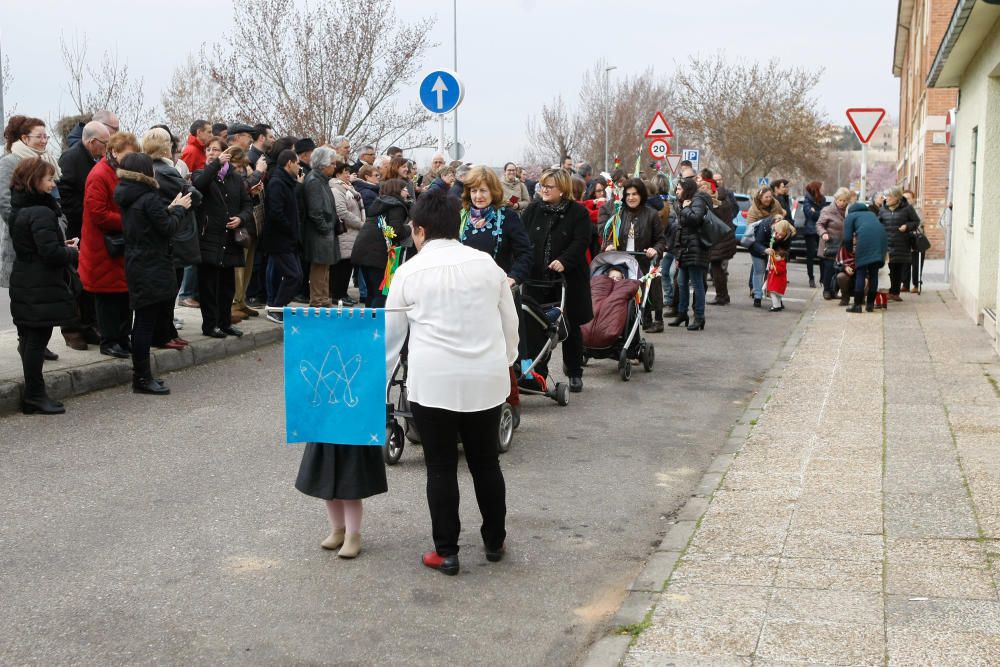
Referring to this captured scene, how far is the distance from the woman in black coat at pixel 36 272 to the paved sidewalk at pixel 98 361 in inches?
12.1

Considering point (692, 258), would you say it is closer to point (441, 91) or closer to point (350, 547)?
point (441, 91)

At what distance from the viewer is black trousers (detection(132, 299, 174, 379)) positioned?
949 cm

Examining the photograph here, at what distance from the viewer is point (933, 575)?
207 inches

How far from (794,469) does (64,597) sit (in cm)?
433

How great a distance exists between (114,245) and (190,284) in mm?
4622

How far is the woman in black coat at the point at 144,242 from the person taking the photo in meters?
9.38

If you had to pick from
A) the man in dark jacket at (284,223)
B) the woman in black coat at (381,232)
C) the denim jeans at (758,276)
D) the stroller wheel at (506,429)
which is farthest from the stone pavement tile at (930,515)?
the denim jeans at (758,276)

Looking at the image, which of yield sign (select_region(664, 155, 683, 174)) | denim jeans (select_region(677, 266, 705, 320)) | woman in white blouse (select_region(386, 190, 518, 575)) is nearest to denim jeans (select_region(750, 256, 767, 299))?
denim jeans (select_region(677, 266, 705, 320))

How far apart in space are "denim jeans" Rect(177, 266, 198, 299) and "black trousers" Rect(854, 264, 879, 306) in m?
8.90

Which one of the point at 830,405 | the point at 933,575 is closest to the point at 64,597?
the point at 933,575

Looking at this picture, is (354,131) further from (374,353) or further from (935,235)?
(374,353)

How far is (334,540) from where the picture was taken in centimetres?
582

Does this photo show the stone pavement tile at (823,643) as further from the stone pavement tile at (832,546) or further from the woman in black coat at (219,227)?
the woman in black coat at (219,227)

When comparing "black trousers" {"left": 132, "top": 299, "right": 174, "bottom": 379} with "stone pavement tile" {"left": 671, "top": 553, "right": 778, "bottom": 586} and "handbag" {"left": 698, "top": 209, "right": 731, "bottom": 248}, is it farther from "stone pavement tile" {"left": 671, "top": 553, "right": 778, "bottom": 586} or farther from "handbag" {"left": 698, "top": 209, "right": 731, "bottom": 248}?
"handbag" {"left": 698, "top": 209, "right": 731, "bottom": 248}
